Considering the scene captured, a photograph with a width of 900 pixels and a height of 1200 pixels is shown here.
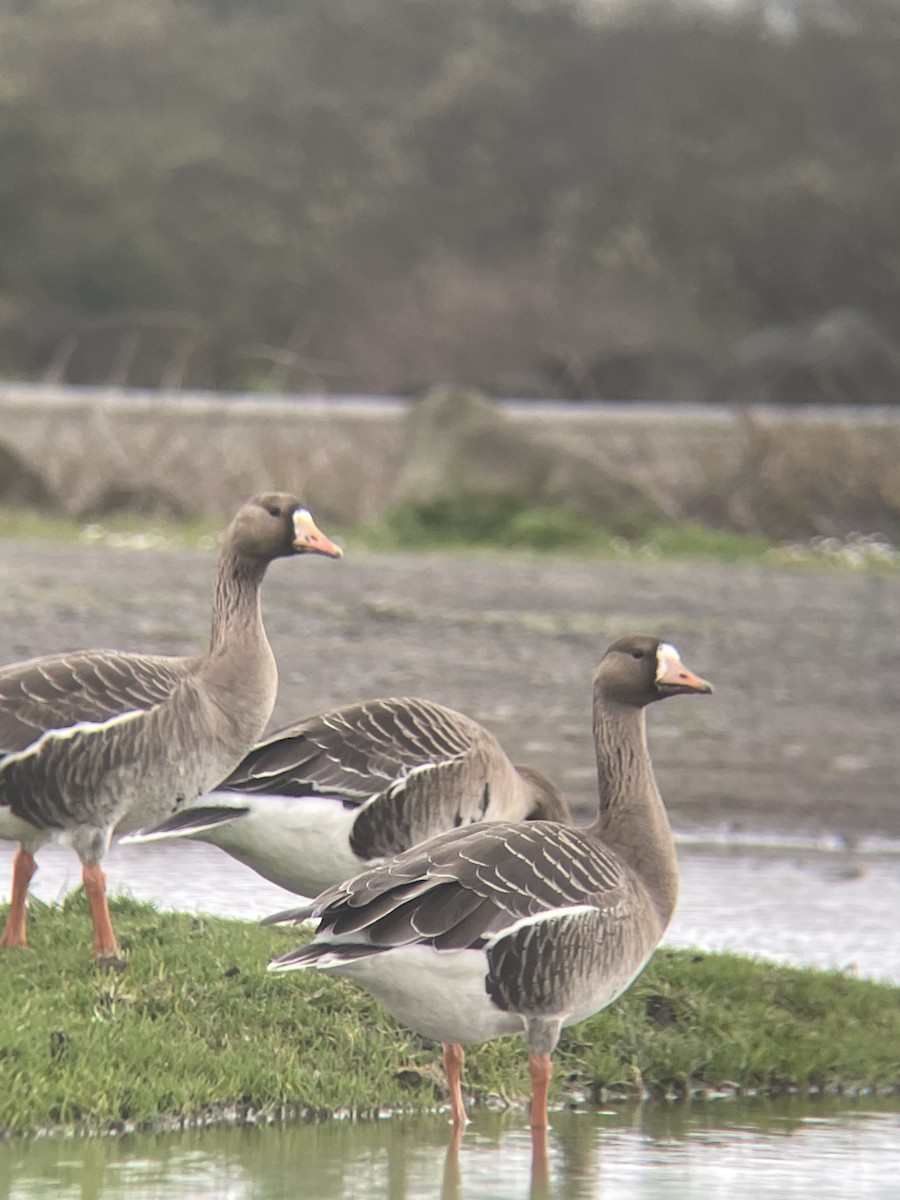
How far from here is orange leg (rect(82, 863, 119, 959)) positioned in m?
6.92

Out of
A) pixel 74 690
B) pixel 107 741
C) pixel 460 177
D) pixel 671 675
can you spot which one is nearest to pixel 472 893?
pixel 671 675

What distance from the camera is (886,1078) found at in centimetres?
740

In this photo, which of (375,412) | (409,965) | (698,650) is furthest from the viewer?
(375,412)

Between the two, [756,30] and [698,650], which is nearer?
[698,650]

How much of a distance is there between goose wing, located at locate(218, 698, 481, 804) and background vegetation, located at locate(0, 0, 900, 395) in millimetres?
34926

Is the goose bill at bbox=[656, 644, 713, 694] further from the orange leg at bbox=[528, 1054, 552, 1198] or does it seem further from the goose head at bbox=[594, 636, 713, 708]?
the orange leg at bbox=[528, 1054, 552, 1198]

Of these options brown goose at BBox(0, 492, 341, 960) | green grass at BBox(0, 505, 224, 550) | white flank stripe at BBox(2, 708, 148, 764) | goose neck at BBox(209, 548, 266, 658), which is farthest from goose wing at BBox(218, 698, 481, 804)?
green grass at BBox(0, 505, 224, 550)

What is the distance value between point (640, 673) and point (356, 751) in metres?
0.98

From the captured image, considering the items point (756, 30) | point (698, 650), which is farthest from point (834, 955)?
point (756, 30)

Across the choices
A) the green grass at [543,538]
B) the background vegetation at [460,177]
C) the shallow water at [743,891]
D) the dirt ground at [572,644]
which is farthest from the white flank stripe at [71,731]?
the background vegetation at [460,177]

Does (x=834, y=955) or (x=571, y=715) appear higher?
(x=571, y=715)

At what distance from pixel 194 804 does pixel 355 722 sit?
619 millimetres

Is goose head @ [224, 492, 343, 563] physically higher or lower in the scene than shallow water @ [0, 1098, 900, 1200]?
higher

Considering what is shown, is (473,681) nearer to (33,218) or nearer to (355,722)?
(355,722)
